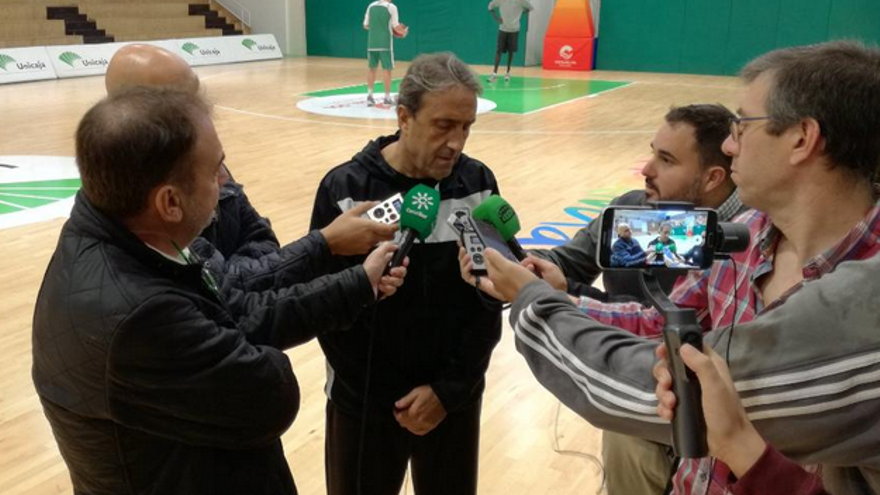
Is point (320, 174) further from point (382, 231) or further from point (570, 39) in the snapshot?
point (570, 39)

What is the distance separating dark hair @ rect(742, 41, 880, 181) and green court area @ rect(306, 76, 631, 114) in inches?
406

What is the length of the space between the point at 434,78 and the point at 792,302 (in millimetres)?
1188

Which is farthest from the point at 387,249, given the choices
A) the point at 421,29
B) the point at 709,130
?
the point at 421,29

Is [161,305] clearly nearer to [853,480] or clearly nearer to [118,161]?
[118,161]

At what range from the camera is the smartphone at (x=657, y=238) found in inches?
47.0

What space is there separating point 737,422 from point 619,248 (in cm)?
31

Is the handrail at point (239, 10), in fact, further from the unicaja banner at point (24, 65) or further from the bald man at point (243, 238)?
the bald man at point (243, 238)

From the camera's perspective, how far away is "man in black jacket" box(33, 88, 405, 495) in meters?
1.20

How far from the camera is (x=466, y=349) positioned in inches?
80.2

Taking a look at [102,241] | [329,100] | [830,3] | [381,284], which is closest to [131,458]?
[102,241]

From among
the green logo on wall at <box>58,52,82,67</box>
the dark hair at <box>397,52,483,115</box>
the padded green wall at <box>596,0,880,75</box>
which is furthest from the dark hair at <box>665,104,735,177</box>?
the padded green wall at <box>596,0,880,75</box>

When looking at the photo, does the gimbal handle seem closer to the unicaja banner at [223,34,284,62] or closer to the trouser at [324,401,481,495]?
the trouser at [324,401,481,495]

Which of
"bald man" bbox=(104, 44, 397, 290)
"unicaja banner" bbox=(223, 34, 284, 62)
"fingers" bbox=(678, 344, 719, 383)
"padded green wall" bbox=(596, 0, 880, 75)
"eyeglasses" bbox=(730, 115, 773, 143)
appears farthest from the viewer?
"unicaja banner" bbox=(223, 34, 284, 62)

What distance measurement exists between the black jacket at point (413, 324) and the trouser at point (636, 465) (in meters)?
0.44
